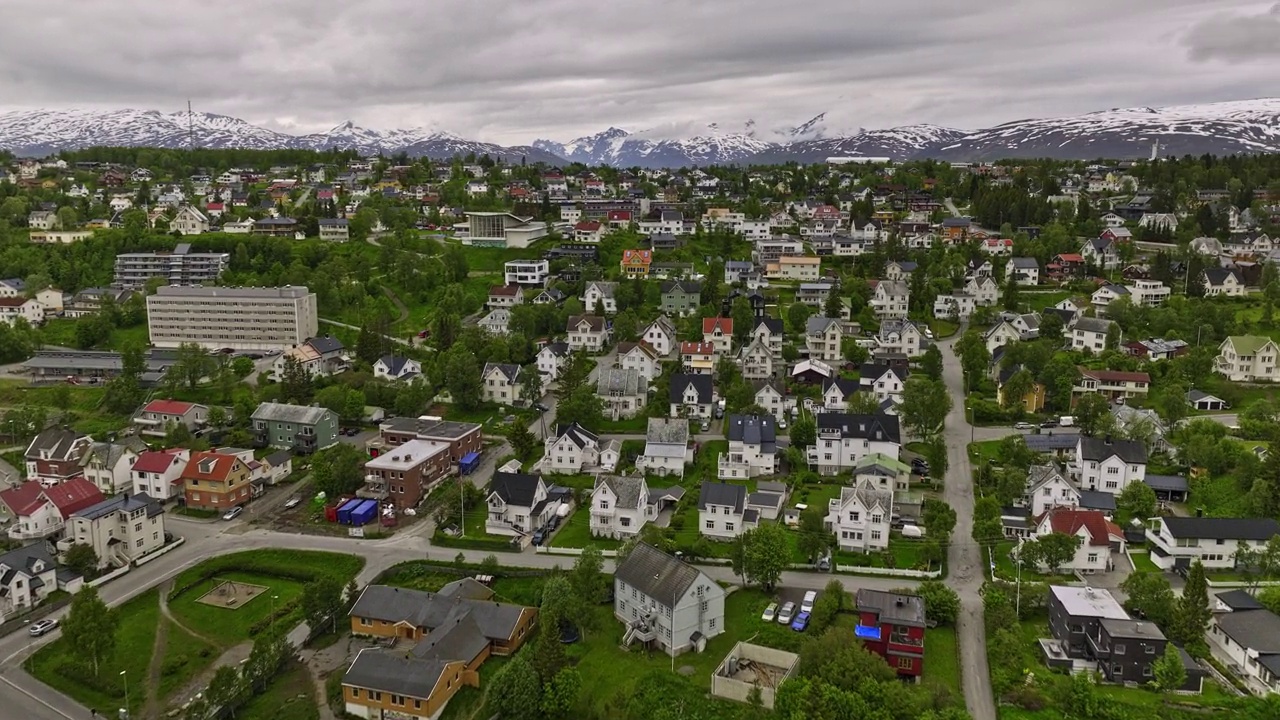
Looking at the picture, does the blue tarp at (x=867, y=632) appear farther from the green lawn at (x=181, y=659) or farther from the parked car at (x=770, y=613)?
the green lawn at (x=181, y=659)

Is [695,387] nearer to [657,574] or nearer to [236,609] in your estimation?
[657,574]

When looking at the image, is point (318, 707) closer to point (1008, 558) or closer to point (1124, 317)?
point (1008, 558)

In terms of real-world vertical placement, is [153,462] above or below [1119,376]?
below

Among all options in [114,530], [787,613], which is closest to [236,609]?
[114,530]

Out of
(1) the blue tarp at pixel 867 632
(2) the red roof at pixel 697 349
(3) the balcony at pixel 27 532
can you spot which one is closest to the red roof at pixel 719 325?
(2) the red roof at pixel 697 349

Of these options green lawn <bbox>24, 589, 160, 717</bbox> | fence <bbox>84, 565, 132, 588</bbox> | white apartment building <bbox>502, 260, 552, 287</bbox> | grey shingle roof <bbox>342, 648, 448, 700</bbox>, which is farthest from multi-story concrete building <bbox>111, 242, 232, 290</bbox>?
grey shingle roof <bbox>342, 648, 448, 700</bbox>

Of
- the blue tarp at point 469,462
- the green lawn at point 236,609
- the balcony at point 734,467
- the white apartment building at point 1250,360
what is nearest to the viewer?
the green lawn at point 236,609
